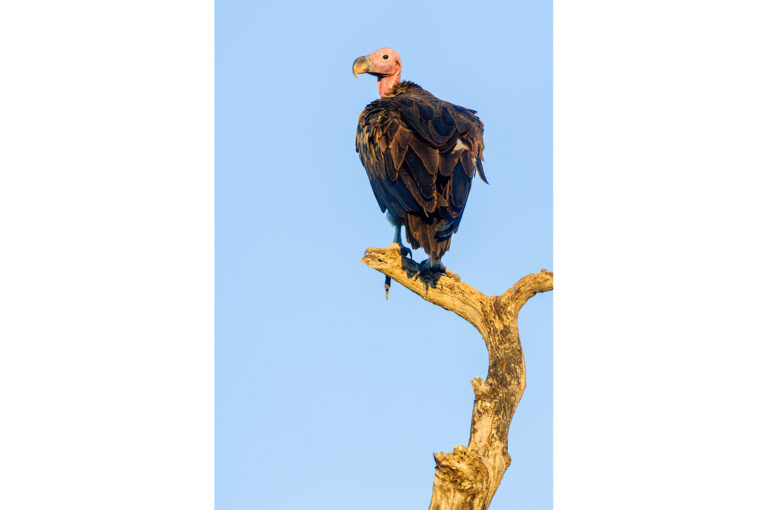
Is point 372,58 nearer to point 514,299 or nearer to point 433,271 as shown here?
point 433,271

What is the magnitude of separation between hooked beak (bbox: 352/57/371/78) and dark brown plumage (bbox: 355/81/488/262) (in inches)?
51.6

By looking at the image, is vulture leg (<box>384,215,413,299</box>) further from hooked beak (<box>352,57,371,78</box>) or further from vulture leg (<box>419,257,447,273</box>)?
hooked beak (<box>352,57,371,78</box>)

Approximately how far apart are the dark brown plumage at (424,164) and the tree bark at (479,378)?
1.09 feet

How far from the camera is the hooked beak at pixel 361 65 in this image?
7625 millimetres

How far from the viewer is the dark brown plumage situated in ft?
19.1

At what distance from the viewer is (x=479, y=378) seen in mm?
5426

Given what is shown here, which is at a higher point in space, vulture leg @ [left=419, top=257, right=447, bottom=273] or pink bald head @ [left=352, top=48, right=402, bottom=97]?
pink bald head @ [left=352, top=48, right=402, bottom=97]

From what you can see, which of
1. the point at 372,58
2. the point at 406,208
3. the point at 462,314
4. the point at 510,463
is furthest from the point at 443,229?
the point at 372,58

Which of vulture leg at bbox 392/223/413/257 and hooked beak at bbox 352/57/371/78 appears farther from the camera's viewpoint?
hooked beak at bbox 352/57/371/78

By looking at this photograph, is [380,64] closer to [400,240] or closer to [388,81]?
[388,81]

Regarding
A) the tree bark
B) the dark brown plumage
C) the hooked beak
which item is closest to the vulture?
the dark brown plumage

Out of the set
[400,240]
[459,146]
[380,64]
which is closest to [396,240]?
[400,240]

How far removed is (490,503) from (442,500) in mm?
367

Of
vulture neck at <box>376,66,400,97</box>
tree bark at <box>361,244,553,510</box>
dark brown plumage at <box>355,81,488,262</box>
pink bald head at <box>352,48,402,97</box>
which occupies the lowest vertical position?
tree bark at <box>361,244,553,510</box>
